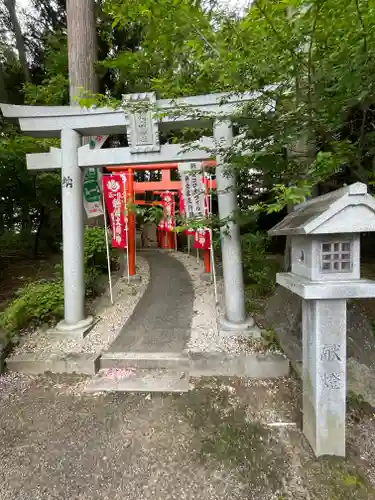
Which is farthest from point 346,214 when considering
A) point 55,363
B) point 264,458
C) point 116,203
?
point 116,203

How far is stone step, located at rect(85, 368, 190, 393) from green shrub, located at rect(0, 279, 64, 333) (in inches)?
55.2

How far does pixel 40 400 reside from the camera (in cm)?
283

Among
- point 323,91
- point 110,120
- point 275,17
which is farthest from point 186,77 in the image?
point 323,91

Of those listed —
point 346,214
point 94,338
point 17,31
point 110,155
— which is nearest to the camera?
point 346,214

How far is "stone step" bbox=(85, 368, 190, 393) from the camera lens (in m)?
2.91

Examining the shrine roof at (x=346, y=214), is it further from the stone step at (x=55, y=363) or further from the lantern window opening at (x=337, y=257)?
the stone step at (x=55, y=363)

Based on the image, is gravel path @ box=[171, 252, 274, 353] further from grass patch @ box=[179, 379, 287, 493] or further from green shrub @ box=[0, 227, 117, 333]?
green shrub @ box=[0, 227, 117, 333]

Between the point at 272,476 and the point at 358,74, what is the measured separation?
113 inches

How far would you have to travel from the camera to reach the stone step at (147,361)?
3.27 metres

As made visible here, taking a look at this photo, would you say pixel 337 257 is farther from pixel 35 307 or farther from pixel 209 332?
pixel 35 307

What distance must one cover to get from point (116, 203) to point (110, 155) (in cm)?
174

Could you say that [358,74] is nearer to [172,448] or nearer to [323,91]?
[323,91]

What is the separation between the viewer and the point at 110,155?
12.0ft

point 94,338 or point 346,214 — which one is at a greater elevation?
point 346,214
